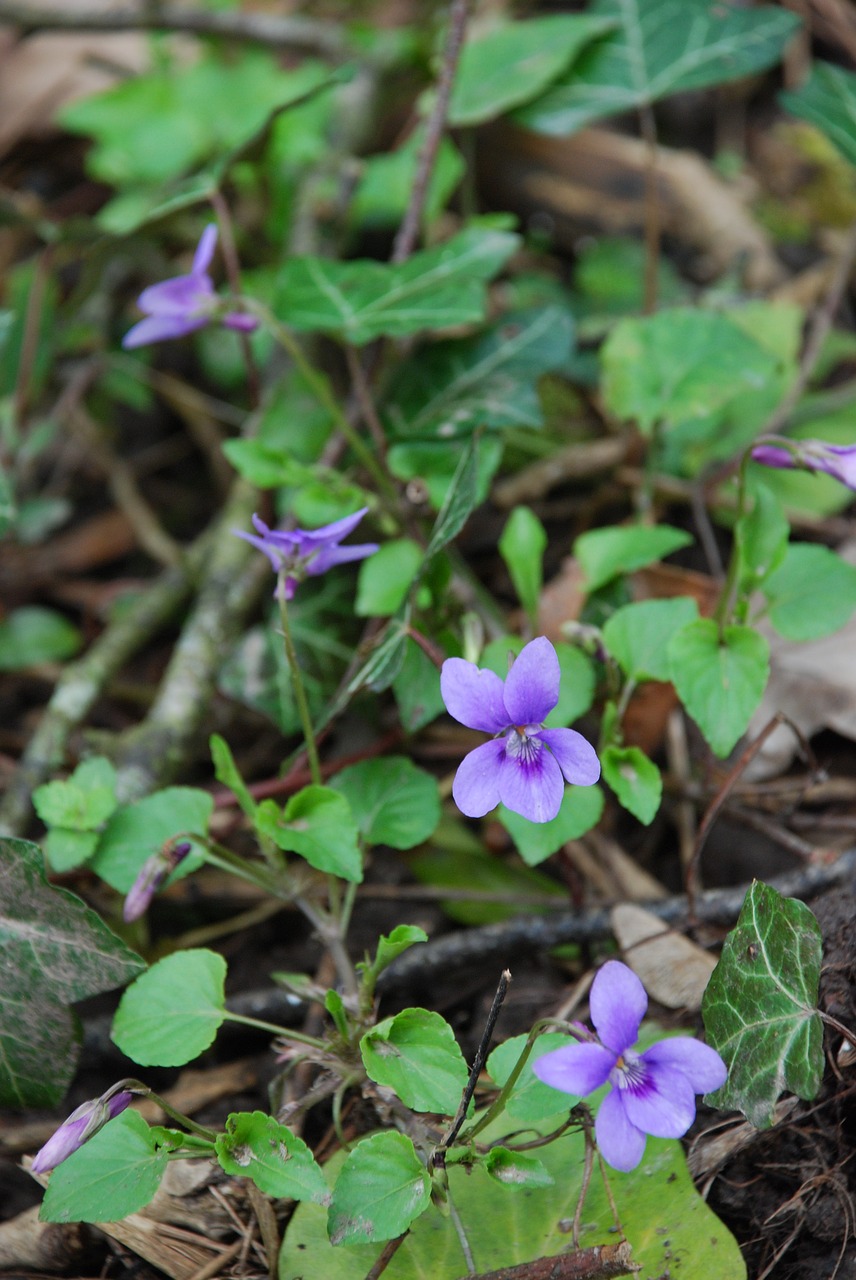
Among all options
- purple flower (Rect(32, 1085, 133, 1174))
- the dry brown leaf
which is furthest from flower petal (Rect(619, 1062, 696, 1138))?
purple flower (Rect(32, 1085, 133, 1174))

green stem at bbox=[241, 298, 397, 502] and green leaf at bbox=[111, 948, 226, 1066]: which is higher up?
green stem at bbox=[241, 298, 397, 502]

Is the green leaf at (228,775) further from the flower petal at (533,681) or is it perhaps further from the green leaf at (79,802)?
the flower petal at (533,681)

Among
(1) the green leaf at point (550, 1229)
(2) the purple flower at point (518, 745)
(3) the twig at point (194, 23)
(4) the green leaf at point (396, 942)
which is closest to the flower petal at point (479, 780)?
(2) the purple flower at point (518, 745)

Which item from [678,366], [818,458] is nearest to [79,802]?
[818,458]

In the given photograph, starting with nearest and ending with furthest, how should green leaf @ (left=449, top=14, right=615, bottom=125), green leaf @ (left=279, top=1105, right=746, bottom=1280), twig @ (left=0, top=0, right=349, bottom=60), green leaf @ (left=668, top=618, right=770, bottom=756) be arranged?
green leaf @ (left=279, top=1105, right=746, bottom=1280) → green leaf @ (left=668, top=618, right=770, bottom=756) → green leaf @ (left=449, top=14, right=615, bottom=125) → twig @ (left=0, top=0, right=349, bottom=60)

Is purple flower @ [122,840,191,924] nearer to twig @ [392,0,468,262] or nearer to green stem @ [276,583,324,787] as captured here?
green stem @ [276,583,324,787]

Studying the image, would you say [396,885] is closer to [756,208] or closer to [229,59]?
[756,208]
